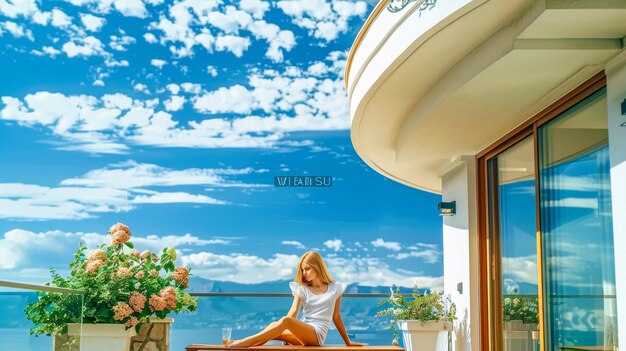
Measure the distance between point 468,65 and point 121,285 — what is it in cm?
292

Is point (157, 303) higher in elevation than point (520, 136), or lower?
lower

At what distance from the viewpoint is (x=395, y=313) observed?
289 inches

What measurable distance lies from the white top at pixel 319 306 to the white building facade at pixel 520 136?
54.8 inches

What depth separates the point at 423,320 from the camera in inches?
286

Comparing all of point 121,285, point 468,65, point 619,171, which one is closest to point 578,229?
point 619,171

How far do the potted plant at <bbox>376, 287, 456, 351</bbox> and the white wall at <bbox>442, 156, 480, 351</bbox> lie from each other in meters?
0.17

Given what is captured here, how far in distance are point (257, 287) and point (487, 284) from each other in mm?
12219

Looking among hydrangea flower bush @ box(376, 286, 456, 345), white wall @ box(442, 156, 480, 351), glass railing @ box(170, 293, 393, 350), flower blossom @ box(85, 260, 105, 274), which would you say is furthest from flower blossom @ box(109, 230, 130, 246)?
white wall @ box(442, 156, 480, 351)

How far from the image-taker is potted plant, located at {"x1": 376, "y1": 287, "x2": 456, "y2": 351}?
7223mm

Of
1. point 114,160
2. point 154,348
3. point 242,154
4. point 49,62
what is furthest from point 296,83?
point 154,348

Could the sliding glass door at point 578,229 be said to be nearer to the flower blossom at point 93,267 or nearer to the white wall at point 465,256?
the white wall at point 465,256

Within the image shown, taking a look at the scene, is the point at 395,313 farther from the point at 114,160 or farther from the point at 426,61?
the point at 114,160

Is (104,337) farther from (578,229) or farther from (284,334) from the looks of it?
(578,229)

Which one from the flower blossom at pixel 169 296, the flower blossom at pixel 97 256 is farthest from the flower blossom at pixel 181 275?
the flower blossom at pixel 97 256
